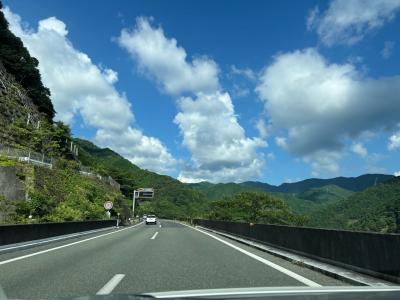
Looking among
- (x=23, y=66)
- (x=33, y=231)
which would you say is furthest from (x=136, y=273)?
(x=23, y=66)

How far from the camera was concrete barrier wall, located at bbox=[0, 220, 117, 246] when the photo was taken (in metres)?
17.1

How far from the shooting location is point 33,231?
813 inches

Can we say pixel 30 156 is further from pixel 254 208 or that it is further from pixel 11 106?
pixel 254 208

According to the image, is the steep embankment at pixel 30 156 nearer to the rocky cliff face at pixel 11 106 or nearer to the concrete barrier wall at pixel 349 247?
the rocky cliff face at pixel 11 106

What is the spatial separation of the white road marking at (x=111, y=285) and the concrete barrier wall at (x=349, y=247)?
193 inches

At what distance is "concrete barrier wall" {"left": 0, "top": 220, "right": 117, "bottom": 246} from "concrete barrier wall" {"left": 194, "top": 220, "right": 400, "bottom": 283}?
31.5ft

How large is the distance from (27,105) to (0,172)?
2898 centimetres

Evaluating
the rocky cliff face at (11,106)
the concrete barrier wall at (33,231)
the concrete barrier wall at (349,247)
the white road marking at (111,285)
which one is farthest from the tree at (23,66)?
the white road marking at (111,285)

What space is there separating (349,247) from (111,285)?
205 inches

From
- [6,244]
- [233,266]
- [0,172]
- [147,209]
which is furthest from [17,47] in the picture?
[147,209]

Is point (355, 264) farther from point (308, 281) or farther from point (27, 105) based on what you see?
point (27, 105)

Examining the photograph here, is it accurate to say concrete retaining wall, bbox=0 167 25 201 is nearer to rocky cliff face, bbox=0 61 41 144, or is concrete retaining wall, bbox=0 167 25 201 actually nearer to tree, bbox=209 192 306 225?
rocky cliff face, bbox=0 61 41 144

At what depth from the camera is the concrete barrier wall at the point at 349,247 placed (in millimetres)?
8883

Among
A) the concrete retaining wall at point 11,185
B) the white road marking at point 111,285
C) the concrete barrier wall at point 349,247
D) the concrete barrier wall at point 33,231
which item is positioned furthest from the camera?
Answer: the concrete retaining wall at point 11,185
